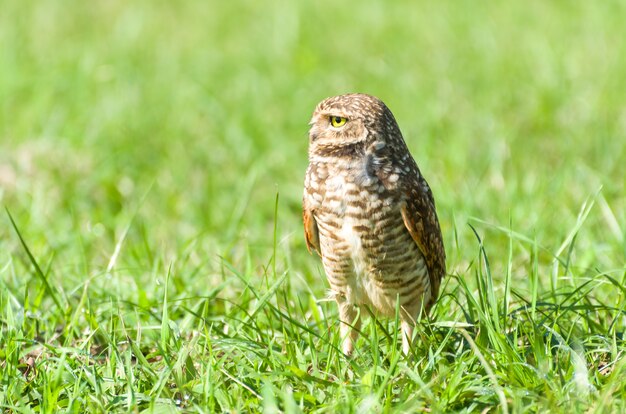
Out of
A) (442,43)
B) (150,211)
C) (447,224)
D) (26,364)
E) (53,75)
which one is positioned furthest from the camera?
(442,43)

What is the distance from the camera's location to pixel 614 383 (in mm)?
3109

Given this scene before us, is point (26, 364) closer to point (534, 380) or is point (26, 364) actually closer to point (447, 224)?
point (534, 380)

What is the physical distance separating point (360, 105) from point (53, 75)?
504 centimetres

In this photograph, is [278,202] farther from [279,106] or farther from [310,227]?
[279,106]

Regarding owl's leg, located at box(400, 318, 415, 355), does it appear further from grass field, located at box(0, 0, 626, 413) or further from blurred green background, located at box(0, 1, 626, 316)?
blurred green background, located at box(0, 1, 626, 316)

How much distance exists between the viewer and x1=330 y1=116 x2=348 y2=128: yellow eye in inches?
148

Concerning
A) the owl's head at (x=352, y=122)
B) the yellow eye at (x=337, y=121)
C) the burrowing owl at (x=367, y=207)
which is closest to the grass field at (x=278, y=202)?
the burrowing owl at (x=367, y=207)

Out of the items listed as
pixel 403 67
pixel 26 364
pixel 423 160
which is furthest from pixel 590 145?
pixel 26 364

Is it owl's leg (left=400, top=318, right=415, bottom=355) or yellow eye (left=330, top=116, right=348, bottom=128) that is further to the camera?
owl's leg (left=400, top=318, right=415, bottom=355)

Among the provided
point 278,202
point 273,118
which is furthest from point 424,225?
point 273,118

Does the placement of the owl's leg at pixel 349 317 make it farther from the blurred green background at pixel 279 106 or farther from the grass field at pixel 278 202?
the blurred green background at pixel 279 106

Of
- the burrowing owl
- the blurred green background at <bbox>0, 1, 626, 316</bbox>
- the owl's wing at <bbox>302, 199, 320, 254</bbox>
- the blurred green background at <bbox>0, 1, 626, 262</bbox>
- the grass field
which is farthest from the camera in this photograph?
the blurred green background at <bbox>0, 1, 626, 262</bbox>

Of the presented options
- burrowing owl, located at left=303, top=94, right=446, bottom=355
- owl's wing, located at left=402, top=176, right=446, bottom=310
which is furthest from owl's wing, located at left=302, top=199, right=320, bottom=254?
owl's wing, located at left=402, top=176, right=446, bottom=310

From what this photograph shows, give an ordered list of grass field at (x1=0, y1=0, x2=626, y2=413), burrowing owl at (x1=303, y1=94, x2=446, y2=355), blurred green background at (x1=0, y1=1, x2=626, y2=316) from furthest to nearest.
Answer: blurred green background at (x1=0, y1=1, x2=626, y2=316) < burrowing owl at (x1=303, y1=94, x2=446, y2=355) < grass field at (x1=0, y1=0, x2=626, y2=413)
